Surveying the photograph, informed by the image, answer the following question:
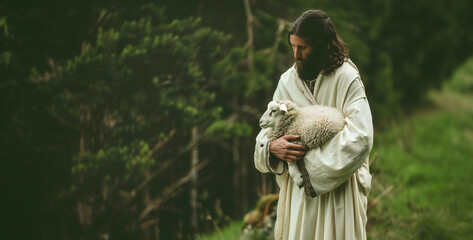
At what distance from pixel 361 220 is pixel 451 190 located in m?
4.39

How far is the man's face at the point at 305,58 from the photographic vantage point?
2.59 meters

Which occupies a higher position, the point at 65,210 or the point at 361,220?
the point at 361,220

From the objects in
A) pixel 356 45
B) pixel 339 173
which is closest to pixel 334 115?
pixel 339 173

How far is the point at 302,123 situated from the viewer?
8.50 feet

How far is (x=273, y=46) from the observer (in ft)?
20.1

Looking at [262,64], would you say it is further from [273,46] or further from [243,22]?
[243,22]

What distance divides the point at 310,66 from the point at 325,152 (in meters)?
0.56

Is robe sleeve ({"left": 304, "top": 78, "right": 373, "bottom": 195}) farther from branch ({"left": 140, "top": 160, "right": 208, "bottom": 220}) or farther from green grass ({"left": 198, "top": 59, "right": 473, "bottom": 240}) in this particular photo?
branch ({"left": 140, "top": 160, "right": 208, "bottom": 220})

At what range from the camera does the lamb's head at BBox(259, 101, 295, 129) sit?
2610mm

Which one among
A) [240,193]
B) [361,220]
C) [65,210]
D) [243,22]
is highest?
[243,22]

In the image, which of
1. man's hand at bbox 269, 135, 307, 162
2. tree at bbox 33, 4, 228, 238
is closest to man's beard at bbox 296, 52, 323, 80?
man's hand at bbox 269, 135, 307, 162

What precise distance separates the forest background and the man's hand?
2438mm

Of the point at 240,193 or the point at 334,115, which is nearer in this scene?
the point at 334,115

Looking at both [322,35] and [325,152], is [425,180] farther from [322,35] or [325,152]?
[322,35]
